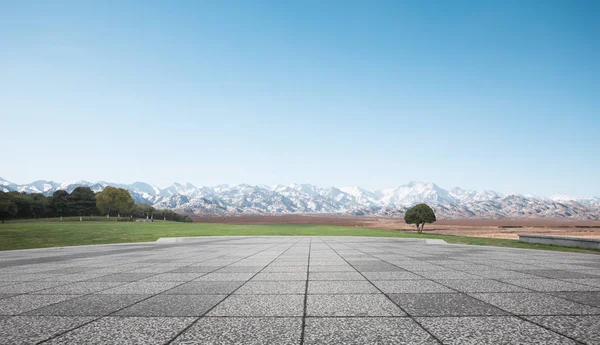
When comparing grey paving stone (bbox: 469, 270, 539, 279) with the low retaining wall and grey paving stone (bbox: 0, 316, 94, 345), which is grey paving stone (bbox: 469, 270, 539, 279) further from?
the low retaining wall

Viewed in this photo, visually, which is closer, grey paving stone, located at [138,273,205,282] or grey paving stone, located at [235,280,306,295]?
grey paving stone, located at [235,280,306,295]

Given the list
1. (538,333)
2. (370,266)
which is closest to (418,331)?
(538,333)

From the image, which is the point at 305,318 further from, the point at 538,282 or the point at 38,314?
the point at 538,282

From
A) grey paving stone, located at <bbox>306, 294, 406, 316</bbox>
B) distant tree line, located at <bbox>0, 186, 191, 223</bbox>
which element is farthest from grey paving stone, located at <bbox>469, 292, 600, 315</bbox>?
distant tree line, located at <bbox>0, 186, 191, 223</bbox>

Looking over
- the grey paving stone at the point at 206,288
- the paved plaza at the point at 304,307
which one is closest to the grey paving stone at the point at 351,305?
the paved plaza at the point at 304,307

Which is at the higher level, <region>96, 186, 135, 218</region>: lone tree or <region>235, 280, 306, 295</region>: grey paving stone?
<region>96, 186, 135, 218</region>: lone tree

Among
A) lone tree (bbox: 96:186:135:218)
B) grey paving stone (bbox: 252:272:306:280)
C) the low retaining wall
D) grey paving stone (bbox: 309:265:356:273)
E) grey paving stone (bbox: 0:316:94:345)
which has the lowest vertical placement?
the low retaining wall

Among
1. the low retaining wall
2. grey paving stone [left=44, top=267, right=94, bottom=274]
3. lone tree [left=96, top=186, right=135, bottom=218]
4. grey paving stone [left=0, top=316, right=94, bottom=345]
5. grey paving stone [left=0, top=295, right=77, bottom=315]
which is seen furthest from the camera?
lone tree [left=96, top=186, right=135, bottom=218]

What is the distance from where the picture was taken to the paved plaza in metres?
5.02

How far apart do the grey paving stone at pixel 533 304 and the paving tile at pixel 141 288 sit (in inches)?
312

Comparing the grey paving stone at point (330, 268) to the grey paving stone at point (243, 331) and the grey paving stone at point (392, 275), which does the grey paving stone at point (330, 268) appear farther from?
the grey paving stone at point (243, 331)

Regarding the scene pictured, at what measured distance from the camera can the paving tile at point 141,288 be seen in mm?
8422

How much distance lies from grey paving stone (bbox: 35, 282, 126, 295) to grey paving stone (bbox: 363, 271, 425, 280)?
25.4 ft

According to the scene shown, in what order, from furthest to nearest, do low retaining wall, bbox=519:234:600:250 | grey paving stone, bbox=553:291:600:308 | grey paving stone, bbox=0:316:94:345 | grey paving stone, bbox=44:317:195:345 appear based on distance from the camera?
low retaining wall, bbox=519:234:600:250, grey paving stone, bbox=553:291:600:308, grey paving stone, bbox=0:316:94:345, grey paving stone, bbox=44:317:195:345
